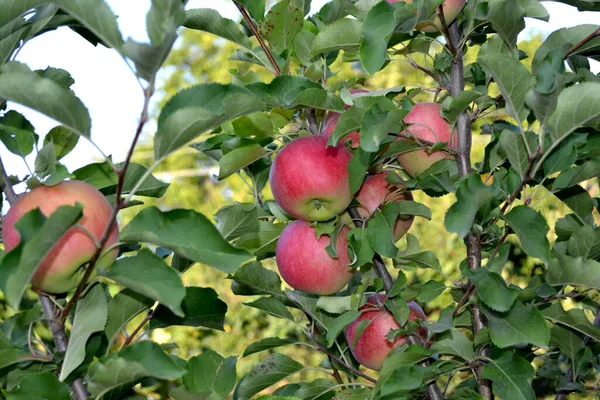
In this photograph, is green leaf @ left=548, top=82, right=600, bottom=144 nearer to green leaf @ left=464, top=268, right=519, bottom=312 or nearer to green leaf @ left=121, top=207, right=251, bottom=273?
green leaf @ left=464, top=268, right=519, bottom=312

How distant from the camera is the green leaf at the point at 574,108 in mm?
1029

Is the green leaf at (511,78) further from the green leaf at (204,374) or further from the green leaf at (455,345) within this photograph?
the green leaf at (204,374)

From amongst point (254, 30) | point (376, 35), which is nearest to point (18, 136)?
point (254, 30)

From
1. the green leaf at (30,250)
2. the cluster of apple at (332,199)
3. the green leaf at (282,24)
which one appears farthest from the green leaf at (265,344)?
the green leaf at (30,250)

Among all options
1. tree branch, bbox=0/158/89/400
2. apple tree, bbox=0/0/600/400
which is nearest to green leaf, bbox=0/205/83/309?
apple tree, bbox=0/0/600/400

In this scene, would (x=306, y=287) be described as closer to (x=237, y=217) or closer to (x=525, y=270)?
(x=237, y=217)

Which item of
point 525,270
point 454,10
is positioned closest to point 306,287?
point 454,10

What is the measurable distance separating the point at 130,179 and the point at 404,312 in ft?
1.73

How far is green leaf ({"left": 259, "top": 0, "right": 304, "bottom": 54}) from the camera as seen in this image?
1318 mm

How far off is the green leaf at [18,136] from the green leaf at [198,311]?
335mm

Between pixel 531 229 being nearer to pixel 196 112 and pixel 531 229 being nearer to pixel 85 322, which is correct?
pixel 196 112

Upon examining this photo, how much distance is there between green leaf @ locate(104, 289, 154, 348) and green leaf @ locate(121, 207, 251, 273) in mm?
220

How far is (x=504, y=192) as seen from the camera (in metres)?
1.15

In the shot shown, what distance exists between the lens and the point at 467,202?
1.05 metres
